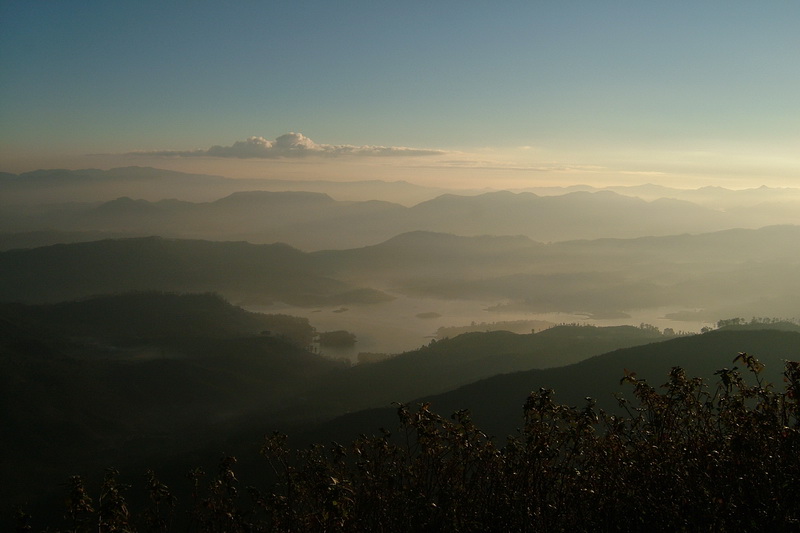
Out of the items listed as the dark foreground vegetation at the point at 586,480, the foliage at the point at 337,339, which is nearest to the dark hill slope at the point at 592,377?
the dark foreground vegetation at the point at 586,480

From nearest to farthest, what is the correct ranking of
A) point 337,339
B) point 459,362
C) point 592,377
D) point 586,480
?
point 586,480, point 592,377, point 459,362, point 337,339

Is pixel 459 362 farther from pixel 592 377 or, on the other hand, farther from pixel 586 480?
pixel 586 480

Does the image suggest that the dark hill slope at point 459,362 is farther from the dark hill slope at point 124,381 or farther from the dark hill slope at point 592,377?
the dark hill slope at point 592,377

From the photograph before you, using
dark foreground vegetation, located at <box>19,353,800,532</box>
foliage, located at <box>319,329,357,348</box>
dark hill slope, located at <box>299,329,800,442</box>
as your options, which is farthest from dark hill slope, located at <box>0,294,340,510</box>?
dark foreground vegetation, located at <box>19,353,800,532</box>

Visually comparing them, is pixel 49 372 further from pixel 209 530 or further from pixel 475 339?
pixel 209 530

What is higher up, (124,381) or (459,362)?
(459,362)

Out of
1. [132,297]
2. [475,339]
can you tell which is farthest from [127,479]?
[132,297]

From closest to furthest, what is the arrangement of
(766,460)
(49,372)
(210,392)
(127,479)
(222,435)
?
(766,460)
(127,479)
(222,435)
(49,372)
(210,392)

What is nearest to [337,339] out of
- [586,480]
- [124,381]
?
[124,381]
